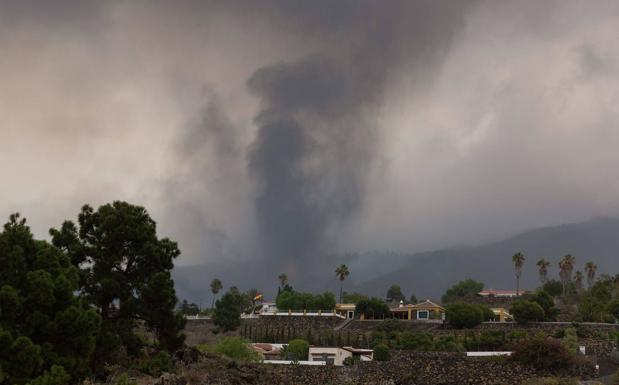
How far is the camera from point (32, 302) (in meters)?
25.6

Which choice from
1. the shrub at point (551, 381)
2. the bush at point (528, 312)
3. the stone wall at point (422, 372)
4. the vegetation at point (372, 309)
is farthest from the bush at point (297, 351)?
the shrub at point (551, 381)

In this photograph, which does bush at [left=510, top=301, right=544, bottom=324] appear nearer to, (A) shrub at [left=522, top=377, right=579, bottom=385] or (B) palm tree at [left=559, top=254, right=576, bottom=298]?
(A) shrub at [left=522, top=377, right=579, bottom=385]

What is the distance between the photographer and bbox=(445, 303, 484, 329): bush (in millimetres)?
67500

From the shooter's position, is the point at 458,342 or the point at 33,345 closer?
the point at 33,345

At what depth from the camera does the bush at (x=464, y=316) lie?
221ft

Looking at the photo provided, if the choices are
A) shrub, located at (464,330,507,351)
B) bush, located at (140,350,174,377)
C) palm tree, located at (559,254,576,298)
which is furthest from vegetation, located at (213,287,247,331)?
bush, located at (140,350,174,377)

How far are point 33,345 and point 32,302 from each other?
6.41ft

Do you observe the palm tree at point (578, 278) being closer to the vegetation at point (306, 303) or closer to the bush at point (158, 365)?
the vegetation at point (306, 303)

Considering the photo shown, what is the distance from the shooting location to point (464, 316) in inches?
2660

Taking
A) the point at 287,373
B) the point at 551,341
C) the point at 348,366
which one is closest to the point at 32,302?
the point at 287,373

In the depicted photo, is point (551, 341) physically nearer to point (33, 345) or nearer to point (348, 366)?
point (348, 366)

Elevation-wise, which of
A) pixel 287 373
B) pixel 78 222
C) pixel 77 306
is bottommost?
pixel 287 373

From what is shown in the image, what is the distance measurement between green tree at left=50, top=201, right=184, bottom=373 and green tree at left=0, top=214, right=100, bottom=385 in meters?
7.16

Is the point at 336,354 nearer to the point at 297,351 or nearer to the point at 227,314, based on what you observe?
the point at 297,351
